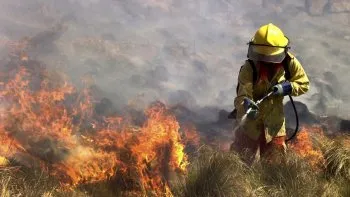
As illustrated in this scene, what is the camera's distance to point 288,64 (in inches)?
155

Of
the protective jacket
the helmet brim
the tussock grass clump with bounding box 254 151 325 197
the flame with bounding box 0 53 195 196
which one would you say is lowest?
the flame with bounding box 0 53 195 196

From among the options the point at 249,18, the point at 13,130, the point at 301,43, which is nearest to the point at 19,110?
the point at 13,130

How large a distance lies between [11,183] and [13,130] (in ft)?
6.63

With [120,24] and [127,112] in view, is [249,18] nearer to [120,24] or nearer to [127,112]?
[120,24]

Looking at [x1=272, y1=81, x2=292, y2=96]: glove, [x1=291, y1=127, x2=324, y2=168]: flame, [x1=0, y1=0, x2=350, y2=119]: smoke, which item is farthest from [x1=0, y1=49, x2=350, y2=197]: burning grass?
[x1=0, y1=0, x2=350, y2=119]: smoke

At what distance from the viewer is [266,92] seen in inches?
158

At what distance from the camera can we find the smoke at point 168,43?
558 inches

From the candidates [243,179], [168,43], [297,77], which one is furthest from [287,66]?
[168,43]

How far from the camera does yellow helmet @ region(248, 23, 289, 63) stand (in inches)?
149

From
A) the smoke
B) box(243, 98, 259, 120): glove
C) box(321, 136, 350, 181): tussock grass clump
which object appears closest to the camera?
box(243, 98, 259, 120): glove

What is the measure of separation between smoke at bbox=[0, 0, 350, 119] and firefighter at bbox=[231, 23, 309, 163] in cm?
624

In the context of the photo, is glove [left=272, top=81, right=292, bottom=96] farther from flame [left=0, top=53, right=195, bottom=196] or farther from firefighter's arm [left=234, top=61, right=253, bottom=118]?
flame [left=0, top=53, right=195, bottom=196]

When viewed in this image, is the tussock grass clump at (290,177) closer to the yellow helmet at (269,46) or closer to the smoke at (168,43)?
the yellow helmet at (269,46)

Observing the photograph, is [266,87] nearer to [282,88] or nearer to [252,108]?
[282,88]
